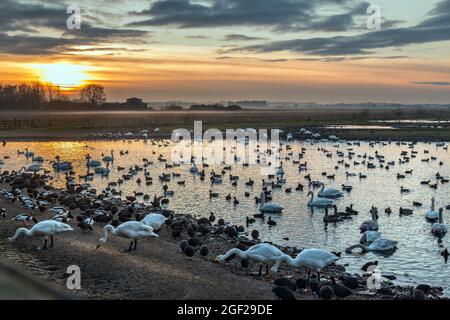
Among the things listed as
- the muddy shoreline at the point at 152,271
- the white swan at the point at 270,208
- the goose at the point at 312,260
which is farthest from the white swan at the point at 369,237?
the white swan at the point at 270,208

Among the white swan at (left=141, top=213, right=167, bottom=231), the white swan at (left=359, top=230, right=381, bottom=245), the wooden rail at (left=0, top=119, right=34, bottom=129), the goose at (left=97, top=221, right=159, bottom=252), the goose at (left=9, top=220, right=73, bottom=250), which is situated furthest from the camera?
the wooden rail at (left=0, top=119, right=34, bottom=129)

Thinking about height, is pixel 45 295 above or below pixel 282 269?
above

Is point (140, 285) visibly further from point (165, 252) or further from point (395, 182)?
point (395, 182)

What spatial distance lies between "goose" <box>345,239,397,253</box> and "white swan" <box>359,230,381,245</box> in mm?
529

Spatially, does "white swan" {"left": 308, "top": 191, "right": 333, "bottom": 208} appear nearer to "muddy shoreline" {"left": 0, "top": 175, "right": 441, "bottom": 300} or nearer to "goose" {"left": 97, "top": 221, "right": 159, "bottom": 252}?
"muddy shoreline" {"left": 0, "top": 175, "right": 441, "bottom": 300}

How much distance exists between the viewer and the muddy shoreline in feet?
42.7

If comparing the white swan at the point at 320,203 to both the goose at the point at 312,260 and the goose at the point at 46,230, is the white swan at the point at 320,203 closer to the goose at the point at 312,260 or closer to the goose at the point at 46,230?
the goose at the point at 312,260

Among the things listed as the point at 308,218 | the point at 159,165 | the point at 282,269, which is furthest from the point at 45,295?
the point at 159,165

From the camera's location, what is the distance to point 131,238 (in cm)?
1698

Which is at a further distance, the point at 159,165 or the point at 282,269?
the point at 159,165

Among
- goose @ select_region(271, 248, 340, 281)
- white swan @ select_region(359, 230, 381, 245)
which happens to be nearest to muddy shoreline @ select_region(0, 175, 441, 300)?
goose @ select_region(271, 248, 340, 281)

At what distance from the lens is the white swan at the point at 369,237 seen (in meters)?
19.7

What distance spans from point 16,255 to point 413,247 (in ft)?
43.8

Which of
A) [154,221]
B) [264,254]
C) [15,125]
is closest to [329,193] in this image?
[154,221]
